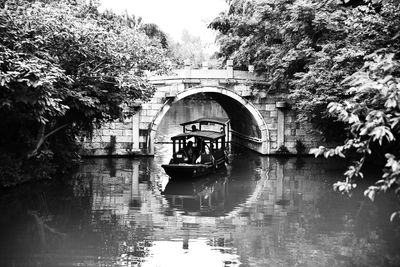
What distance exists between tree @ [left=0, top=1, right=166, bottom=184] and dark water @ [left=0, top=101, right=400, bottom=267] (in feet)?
5.22

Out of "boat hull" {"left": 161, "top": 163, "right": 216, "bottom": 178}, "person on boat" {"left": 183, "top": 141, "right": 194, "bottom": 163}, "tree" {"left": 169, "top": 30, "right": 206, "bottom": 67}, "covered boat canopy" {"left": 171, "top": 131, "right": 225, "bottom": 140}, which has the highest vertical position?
"tree" {"left": 169, "top": 30, "right": 206, "bottom": 67}

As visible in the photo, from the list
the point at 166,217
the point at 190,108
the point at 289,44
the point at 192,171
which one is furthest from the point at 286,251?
the point at 190,108

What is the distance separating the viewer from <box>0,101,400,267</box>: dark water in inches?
310

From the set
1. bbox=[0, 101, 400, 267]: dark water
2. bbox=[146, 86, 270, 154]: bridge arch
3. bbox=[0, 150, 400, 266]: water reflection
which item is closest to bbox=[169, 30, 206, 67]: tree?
bbox=[146, 86, 270, 154]: bridge arch

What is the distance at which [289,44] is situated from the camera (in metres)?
17.8

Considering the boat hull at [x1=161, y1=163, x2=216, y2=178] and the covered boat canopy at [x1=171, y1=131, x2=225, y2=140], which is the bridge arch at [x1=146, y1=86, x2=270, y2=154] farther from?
the boat hull at [x1=161, y1=163, x2=216, y2=178]

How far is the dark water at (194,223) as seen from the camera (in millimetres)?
7875

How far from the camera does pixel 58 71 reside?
11.1 metres

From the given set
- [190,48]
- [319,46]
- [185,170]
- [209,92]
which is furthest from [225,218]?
[190,48]

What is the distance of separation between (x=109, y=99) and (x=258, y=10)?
7808 millimetres

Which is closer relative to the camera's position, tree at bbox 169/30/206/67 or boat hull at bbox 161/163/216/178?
boat hull at bbox 161/163/216/178

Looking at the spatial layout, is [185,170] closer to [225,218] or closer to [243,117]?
[225,218]

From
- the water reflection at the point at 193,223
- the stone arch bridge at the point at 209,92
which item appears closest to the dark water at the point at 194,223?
the water reflection at the point at 193,223

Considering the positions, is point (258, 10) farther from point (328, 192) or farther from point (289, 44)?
point (328, 192)
